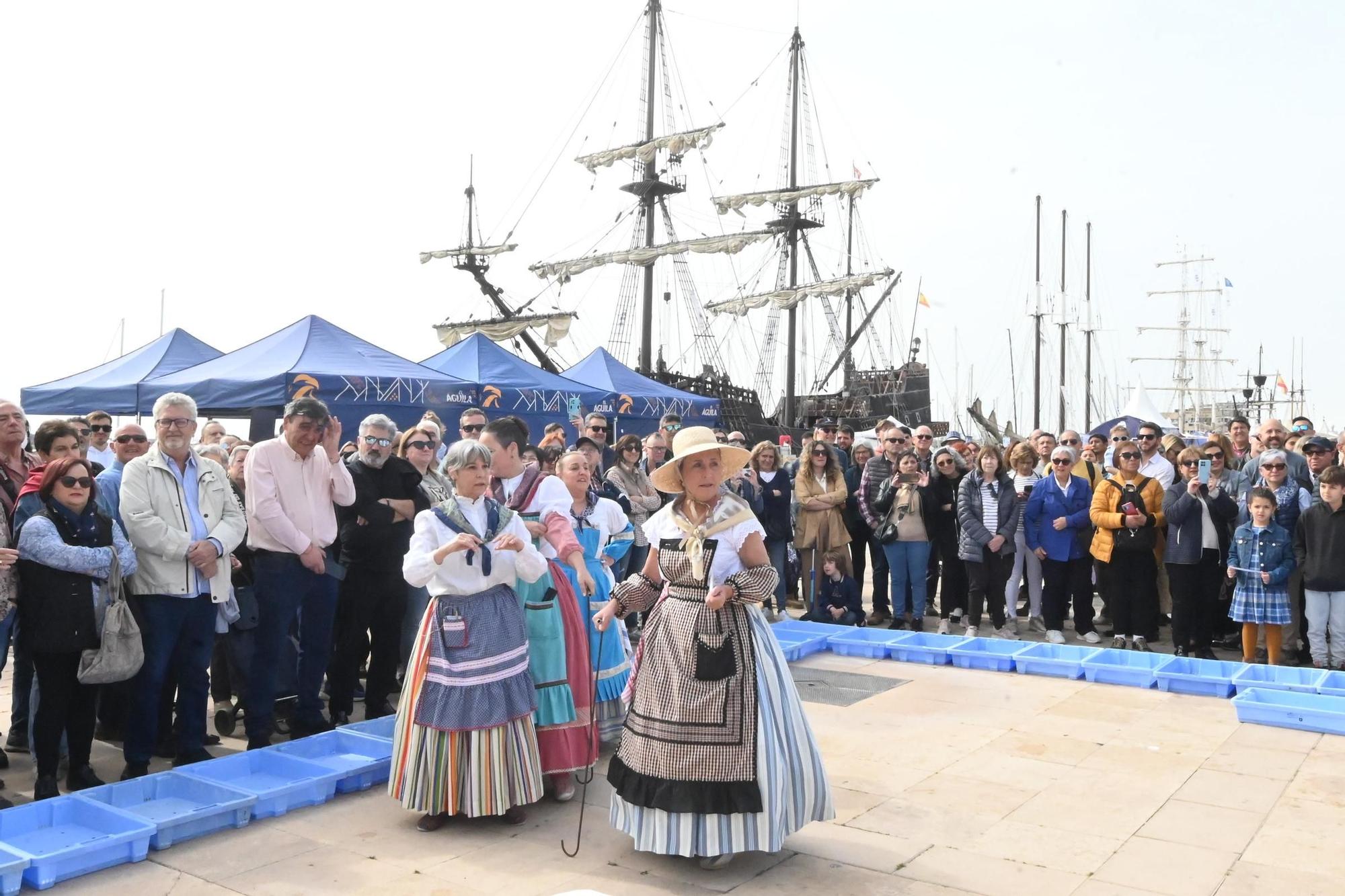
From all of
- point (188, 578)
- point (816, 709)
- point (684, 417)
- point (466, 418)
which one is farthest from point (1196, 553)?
point (684, 417)

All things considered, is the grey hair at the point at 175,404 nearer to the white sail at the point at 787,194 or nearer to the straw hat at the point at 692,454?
the straw hat at the point at 692,454

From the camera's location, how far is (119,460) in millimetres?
5305

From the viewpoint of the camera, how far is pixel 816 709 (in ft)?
20.1

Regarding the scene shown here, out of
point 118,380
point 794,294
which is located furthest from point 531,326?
point 118,380

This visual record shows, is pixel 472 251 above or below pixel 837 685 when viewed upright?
above

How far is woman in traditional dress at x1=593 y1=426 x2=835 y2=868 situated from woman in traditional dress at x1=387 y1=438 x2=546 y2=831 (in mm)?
501

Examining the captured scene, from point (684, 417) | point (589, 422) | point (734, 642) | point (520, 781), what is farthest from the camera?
point (684, 417)

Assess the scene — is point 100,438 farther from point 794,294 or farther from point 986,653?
point 794,294

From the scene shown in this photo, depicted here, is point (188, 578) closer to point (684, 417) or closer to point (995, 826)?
point (995, 826)

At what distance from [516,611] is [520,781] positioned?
2.16 feet

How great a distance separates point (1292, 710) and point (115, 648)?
5741 mm

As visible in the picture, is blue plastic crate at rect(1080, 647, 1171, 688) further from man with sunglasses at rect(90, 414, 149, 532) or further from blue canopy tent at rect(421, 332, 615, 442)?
blue canopy tent at rect(421, 332, 615, 442)

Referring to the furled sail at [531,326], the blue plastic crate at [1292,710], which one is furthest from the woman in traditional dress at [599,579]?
the furled sail at [531,326]

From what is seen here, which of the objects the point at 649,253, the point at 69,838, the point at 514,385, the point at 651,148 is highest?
the point at 651,148
